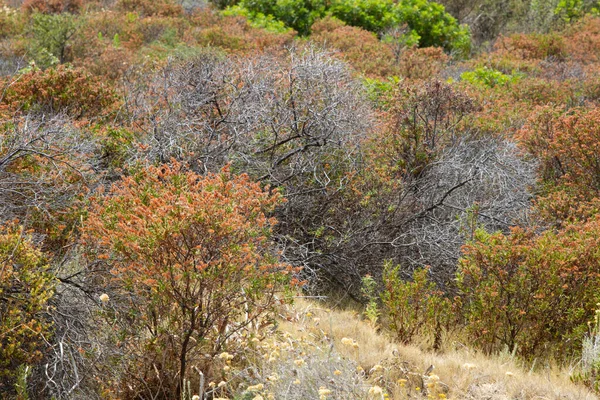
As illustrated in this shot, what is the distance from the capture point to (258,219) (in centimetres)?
373

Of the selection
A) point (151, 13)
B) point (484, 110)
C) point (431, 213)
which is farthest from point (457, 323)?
point (151, 13)

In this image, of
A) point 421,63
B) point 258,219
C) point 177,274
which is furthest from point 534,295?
point 421,63

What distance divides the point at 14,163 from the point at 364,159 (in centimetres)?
334

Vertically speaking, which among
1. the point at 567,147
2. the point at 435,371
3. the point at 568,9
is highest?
the point at 568,9

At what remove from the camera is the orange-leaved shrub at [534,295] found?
4578mm

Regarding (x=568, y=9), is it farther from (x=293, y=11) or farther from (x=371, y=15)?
(x=293, y=11)

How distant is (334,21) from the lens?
15289 mm

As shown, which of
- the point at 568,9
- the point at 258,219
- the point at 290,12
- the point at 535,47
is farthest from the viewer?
the point at 568,9

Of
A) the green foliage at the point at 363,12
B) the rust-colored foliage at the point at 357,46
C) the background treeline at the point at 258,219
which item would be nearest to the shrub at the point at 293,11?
the green foliage at the point at 363,12

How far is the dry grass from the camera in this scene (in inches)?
144

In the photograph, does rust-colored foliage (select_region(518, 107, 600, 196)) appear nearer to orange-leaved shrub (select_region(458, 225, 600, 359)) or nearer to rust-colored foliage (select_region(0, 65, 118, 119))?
orange-leaved shrub (select_region(458, 225, 600, 359))

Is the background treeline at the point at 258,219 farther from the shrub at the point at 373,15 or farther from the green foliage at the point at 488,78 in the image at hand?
the shrub at the point at 373,15

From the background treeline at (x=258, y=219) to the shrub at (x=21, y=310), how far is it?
1cm

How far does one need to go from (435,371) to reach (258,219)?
1.45 meters
